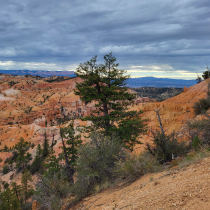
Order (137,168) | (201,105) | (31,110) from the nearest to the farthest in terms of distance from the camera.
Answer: (137,168) < (201,105) < (31,110)

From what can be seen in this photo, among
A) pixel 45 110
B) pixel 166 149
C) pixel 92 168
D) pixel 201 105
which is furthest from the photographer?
pixel 45 110

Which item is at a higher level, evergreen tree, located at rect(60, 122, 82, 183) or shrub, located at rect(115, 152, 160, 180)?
shrub, located at rect(115, 152, 160, 180)

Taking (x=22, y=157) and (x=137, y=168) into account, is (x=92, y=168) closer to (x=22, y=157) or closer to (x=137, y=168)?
(x=137, y=168)

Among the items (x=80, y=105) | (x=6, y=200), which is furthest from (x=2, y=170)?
(x=80, y=105)

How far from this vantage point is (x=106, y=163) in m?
8.75

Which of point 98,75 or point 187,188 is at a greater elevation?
point 98,75

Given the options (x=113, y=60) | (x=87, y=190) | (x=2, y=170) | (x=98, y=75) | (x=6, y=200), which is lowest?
(x=2, y=170)

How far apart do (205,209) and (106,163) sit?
627 centimetres

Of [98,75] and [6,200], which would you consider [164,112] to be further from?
[6,200]

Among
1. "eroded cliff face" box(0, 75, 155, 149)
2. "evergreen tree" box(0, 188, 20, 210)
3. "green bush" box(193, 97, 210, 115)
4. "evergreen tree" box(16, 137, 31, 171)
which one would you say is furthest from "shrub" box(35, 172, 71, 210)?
"eroded cliff face" box(0, 75, 155, 149)

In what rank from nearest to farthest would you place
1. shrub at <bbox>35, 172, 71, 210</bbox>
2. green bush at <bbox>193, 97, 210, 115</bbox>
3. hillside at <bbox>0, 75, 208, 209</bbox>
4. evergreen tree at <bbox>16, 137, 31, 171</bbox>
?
shrub at <bbox>35, 172, 71, 210</bbox>, green bush at <bbox>193, 97, 210, 115</bbox>, hillside at <bbox>0, 75, 208, 209</bbox>, evergreen tree at <bbox>16, 137, 31, 171</bbox>

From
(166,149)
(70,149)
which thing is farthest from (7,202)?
(166,149)

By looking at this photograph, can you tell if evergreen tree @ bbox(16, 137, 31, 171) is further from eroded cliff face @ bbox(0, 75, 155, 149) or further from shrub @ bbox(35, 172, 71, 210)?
shrub @ bbox(35, 172, 71, 210)

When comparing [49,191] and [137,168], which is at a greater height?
[137,168]
